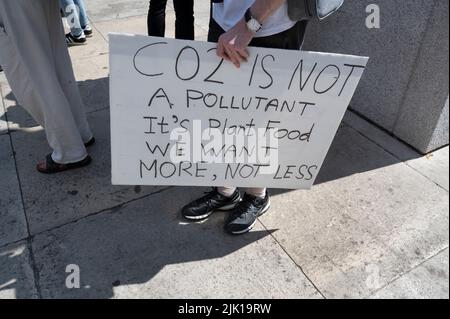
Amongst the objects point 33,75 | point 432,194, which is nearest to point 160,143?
point 33,75

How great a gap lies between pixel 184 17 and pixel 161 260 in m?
2.12

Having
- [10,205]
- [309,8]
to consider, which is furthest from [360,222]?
[10,205]

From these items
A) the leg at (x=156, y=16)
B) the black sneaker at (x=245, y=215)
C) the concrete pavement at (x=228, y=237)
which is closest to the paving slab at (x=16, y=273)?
the concrete pavement at (x=228, y=237)

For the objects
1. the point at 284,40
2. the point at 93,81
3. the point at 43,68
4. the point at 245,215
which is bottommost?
the point at 245,215

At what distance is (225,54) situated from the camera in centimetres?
175

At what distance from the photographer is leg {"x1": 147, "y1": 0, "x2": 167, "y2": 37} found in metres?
3.29

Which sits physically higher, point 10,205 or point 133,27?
point 133,27

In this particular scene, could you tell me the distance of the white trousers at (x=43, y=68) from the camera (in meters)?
2.15

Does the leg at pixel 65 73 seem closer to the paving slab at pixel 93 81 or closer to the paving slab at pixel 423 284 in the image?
the paving slab at pixel 93 81

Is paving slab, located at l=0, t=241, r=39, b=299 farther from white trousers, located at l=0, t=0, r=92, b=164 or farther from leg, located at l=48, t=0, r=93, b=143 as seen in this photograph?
leg, located at l=48, t=0, r=93, b=143

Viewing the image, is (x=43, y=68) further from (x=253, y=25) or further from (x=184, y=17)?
(x=184, y=17)

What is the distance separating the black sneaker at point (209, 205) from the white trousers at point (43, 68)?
0.90 metres

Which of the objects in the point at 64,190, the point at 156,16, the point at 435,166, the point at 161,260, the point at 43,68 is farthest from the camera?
the point at 156,16

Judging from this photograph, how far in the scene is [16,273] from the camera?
2.06 metres
